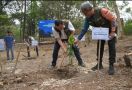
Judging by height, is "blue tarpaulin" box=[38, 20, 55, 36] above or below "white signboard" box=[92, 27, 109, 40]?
below

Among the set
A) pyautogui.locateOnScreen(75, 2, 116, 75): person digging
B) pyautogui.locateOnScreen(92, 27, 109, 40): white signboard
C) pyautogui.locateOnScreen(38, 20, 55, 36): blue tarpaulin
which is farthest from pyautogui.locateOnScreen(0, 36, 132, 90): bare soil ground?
pyautogui.locateOnScreen(38, 20, 55, 36): blue tarpaulin

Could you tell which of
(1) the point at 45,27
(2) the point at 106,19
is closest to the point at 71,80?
(2) the point at 106,19

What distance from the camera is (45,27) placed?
2922 cm

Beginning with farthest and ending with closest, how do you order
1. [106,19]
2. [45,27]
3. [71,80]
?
[45,27], [106,19], [71,80]

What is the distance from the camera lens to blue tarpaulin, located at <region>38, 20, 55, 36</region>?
28756 mm

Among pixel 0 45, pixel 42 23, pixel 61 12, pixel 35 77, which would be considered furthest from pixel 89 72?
pixel 61 12

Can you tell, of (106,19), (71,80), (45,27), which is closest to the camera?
(71,80)

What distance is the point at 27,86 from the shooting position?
8.86m

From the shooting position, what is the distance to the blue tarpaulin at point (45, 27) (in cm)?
2876

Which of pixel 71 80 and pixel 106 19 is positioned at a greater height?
pixel 106 19

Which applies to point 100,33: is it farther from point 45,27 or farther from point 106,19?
point 45,27

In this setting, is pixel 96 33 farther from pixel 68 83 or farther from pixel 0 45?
pixel 0 45

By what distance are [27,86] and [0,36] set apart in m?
16.5

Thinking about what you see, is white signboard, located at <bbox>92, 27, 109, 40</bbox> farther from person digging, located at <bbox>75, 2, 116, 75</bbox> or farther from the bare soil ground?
the bare soil ground
